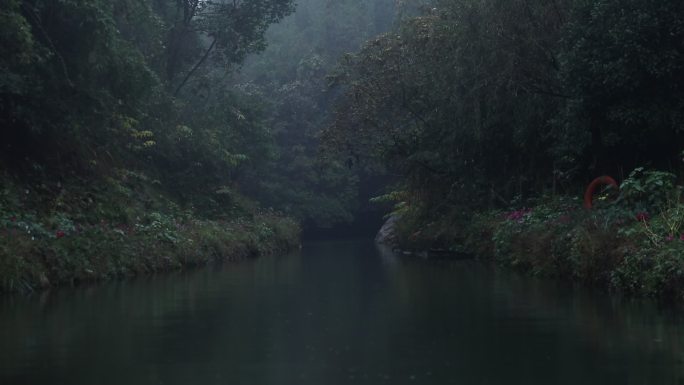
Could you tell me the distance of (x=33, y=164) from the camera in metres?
20.4

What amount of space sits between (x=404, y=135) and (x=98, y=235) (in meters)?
14.7

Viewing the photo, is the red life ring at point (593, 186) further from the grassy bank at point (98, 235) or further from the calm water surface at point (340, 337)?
the grassy bank at point (98, 235)

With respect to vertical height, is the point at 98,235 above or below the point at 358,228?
below

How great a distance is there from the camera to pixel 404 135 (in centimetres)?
3073

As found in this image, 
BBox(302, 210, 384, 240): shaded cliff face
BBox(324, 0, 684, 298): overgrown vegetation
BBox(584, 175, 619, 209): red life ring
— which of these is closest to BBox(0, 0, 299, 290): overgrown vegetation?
BBox(324, 0, 684, 298): overgrown vegetation

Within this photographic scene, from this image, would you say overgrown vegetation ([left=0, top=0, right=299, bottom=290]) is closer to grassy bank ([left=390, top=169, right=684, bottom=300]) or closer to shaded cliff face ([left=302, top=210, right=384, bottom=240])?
grassy bank ([left=390, top=169, right=684, bottom=300])

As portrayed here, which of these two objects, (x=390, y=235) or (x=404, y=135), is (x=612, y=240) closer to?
(x=404, y=135)

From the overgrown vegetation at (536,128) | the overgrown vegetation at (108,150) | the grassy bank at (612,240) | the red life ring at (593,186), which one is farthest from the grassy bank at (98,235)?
the red life ring at (593,186)

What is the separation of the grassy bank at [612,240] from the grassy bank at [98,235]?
324 inches

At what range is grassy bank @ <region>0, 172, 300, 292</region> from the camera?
15289 millimetres

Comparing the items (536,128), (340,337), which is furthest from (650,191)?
(340,337)

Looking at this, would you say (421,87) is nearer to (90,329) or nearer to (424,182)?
(424,182)

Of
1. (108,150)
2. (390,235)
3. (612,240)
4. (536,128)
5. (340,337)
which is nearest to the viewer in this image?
(340,337)

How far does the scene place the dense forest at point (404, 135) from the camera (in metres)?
16.0
